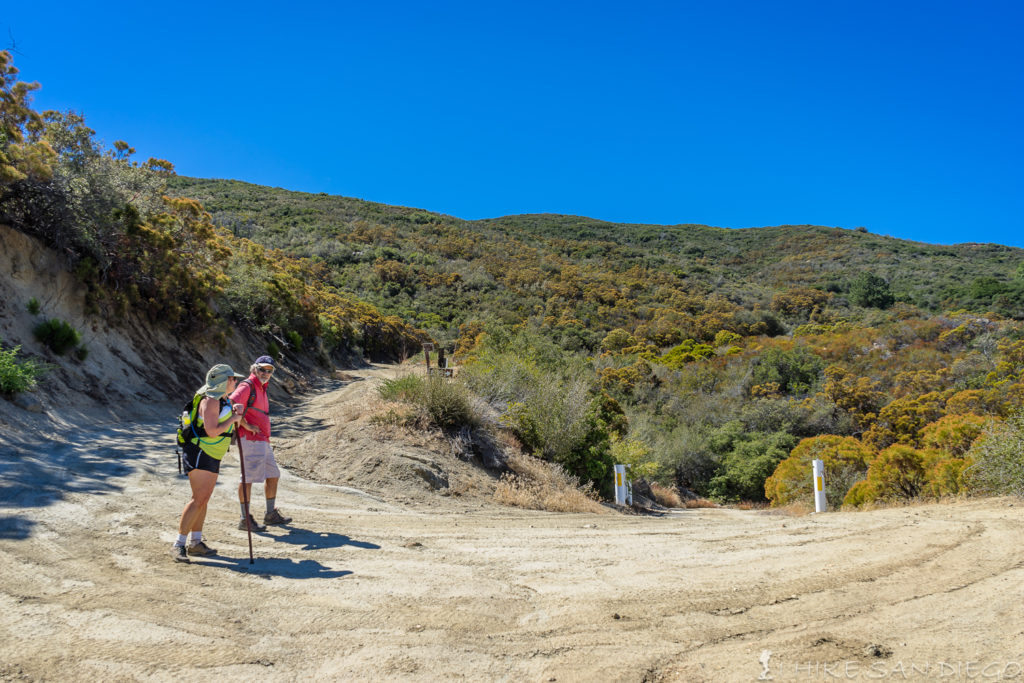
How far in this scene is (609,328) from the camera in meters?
39.1

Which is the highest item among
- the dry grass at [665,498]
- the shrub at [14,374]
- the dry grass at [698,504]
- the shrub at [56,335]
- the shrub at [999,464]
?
the shrub at [56,335]

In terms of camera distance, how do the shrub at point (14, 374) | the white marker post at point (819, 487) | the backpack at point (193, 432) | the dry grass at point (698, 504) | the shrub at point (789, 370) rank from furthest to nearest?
the shrub at point (789, 370) → the dry grass at point (698, 504) → the white marker post at point (819, 487) → the shrub at point (14, 374) → the backpack at point (193, 432)

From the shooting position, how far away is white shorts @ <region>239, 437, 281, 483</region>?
6422 millimetres

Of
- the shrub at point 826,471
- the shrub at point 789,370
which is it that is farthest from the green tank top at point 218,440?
the shrub at point 789,370

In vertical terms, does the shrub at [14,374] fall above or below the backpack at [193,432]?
above

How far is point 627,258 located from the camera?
65125 mm

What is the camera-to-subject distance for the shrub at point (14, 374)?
9227 millimetres

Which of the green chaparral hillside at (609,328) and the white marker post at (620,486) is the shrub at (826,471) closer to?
the green chaparral hillside at (609,328)

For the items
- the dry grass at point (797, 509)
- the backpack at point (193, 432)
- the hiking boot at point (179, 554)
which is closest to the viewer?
the hiking boot at point (179, 554)

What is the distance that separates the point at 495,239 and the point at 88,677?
65782mm

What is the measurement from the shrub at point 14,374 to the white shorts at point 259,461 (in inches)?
219

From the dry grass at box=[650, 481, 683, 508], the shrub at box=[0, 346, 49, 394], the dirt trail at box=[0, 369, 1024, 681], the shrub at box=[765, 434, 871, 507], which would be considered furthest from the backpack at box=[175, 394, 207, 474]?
the shrub at box=[765, 434, 871, 507]

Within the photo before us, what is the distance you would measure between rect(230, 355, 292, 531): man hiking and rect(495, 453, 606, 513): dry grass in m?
3.49

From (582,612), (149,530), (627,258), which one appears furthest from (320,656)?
(627,258)
